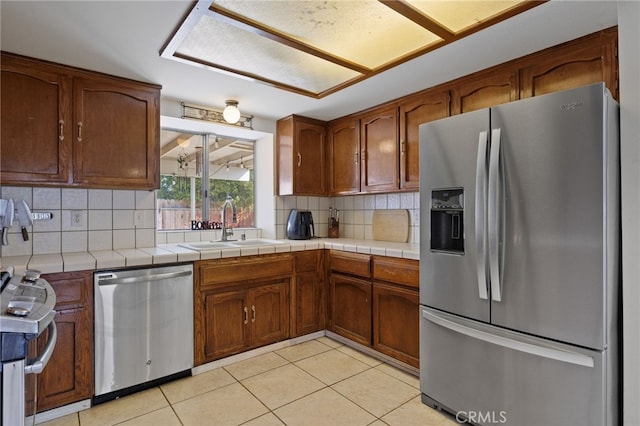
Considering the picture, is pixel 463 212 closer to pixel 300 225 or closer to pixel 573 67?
pixel 573 67

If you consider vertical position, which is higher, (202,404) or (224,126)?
(224,126)

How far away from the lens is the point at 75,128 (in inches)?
89.1

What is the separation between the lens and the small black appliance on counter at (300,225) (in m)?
3.39

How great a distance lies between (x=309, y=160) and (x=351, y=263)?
3.90 feet

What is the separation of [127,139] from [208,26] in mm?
1134

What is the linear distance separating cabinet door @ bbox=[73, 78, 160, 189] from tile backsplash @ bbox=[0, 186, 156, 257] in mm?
251

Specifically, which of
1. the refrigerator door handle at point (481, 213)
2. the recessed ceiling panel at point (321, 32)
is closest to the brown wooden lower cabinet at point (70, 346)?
the recessed ceiling panel at point (321, 32)

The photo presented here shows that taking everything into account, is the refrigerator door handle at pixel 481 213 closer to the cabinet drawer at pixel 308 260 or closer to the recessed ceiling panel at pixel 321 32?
the recessed ceiling panel at pixel 321 32

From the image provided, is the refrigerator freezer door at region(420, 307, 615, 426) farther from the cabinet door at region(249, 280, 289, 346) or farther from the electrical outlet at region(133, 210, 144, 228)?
the electrical outlet at region(133, 210, 144, 228)

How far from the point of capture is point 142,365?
7.23 feet

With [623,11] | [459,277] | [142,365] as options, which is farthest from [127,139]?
[623,11]

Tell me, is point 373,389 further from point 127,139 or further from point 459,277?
point 127,139

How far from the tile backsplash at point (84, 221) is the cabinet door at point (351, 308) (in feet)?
5.30

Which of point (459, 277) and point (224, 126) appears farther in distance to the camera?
point (224, 126)
